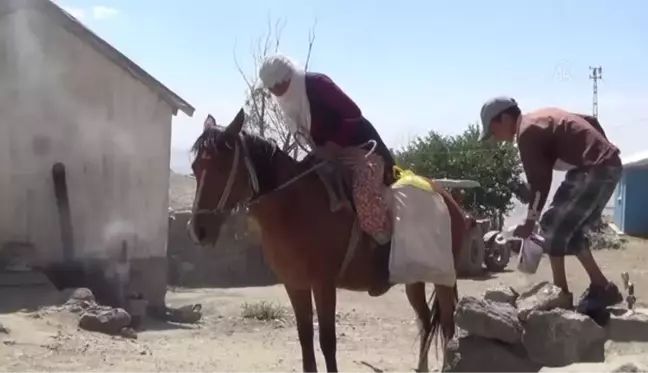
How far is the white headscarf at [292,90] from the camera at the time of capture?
7324mm

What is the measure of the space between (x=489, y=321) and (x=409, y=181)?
5.28 feet

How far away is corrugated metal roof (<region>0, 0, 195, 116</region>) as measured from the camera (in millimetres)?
13742

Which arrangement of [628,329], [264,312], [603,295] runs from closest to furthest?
[628,329], [603,295], [264,312]

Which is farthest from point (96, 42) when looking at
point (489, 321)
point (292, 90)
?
point (489, 321)

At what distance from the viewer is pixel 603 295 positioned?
6.73 m

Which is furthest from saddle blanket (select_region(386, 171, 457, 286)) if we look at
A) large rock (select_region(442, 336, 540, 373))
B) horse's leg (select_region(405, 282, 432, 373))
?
large rock (select_region(442, 336, 540, 373))

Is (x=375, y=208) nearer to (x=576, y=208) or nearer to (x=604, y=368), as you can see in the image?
(x=576, y=208)

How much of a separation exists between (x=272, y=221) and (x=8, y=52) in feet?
27.2

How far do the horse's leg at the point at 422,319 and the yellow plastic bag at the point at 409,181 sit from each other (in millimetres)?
969

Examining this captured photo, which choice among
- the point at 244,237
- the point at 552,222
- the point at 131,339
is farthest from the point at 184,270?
the point at 552,222

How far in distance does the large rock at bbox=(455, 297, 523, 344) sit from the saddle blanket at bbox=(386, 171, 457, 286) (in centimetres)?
79

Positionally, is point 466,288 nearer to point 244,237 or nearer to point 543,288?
point 244,237

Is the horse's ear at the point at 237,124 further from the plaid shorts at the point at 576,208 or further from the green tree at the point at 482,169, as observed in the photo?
the green tree at the point at 482,169

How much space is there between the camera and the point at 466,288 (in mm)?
19500
